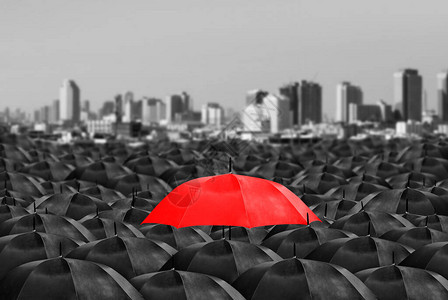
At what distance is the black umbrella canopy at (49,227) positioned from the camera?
61.4 feet

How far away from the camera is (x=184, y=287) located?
13.3m

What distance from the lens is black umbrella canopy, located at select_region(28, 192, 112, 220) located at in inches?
928

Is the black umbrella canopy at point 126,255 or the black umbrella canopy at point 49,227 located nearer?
the black umbrella canopy at point 126,255

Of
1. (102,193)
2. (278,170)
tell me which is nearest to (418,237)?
(102,193)

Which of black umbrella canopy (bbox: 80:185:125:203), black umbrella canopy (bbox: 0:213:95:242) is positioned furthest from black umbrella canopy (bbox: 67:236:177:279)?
black umbrella canopy (bbox: 80:185:125:203)

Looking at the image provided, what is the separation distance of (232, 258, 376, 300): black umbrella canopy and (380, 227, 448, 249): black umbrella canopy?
174 inches

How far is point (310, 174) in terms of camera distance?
104ft

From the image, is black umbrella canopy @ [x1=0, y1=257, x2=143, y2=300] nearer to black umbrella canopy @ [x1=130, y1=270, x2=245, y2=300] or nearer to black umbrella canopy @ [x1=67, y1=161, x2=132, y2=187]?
black umbrella canopy @ [x1=130, y1=270, x2=245, y2=300]

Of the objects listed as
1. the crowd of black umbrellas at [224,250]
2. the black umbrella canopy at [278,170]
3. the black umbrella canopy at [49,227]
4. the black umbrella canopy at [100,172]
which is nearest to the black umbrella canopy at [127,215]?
the crowd of black umbrellas at [224,250]

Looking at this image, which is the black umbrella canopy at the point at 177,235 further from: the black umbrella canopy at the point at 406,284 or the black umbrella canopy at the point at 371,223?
the black umbrella canopy at the point at 406,284

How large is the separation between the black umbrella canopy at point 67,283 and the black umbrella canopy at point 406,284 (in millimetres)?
3986

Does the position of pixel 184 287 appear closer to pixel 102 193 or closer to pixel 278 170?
pixel 102 193

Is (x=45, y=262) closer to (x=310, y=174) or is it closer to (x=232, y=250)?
(x=232, y=250)

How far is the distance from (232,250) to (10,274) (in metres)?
4.06
